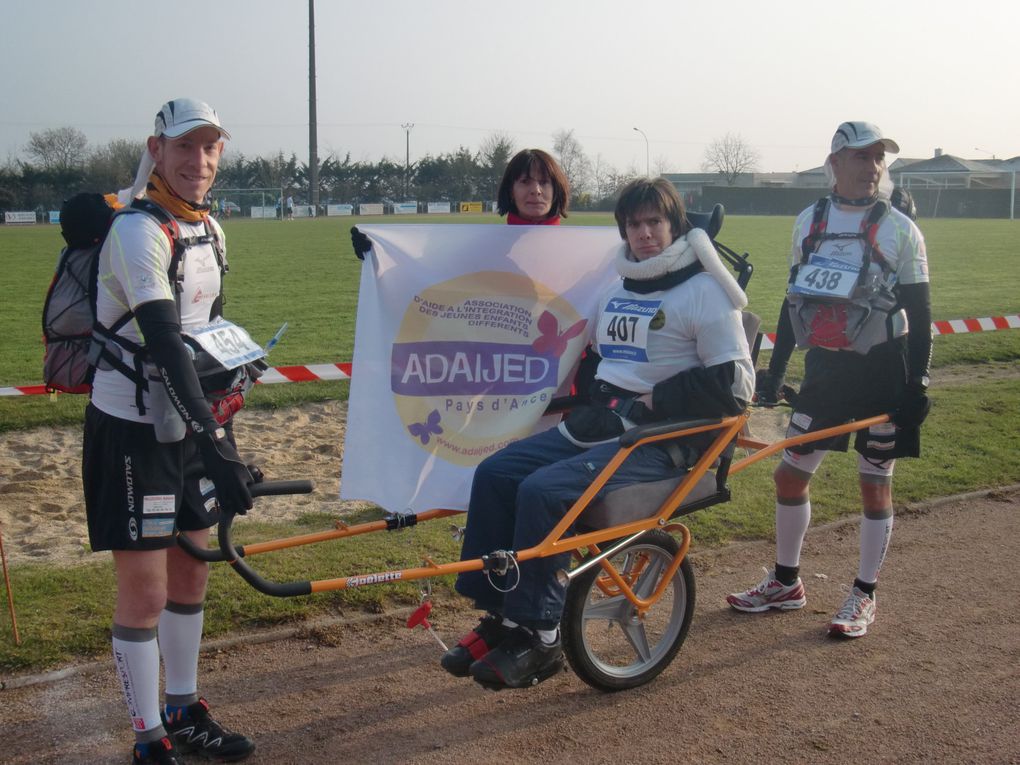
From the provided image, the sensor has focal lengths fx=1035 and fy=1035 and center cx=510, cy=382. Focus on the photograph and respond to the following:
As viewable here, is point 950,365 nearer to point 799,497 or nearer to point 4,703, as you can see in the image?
point 799,497

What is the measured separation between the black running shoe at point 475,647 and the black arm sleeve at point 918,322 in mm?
2189

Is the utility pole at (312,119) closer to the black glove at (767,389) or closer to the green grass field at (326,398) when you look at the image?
the green grass field at (326,398)

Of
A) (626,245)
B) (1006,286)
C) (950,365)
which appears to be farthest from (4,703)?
(1006,286)

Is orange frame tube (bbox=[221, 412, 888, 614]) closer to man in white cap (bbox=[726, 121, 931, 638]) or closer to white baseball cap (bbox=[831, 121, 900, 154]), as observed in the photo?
man in white cap (bbox=[726, 121, 931, 638])

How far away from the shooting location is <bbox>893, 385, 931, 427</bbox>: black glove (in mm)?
4590

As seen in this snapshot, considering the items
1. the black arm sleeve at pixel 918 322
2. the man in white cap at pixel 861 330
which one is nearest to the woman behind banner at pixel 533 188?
the man in white cap at pixel 861 330

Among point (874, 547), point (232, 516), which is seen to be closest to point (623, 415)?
point (232, 516)

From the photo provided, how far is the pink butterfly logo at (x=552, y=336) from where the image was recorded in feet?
15.4

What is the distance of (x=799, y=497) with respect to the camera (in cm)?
506

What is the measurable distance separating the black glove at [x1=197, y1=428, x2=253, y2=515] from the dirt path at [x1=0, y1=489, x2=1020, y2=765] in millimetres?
1041

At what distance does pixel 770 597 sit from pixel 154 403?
3.13 m

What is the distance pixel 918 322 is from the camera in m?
4.54

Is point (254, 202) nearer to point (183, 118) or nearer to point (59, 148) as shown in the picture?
point (59, 148)

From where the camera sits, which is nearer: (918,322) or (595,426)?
(595,426)
